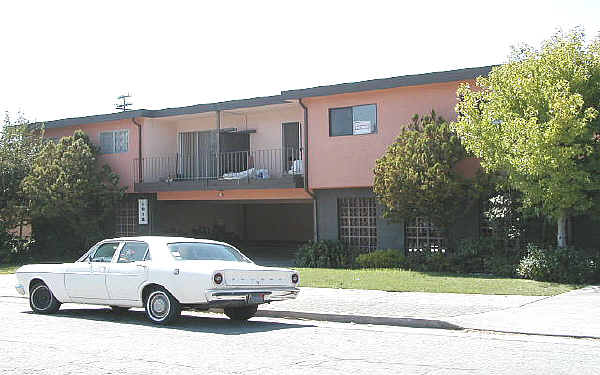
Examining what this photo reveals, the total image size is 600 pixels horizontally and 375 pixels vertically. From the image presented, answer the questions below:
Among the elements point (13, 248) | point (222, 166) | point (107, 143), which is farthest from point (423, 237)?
point (13, 248)

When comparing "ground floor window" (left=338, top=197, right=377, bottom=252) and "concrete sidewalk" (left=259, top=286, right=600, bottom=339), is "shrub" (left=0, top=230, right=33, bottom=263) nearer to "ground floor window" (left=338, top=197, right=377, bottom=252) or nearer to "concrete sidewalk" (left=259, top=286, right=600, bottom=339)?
"ground floor window" (left=338, top=197, right=377, bottom=252)

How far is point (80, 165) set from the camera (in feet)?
82.1

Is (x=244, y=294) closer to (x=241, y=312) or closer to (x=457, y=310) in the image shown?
(x=241, y=312)

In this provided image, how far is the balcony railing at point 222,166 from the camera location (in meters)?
23.3

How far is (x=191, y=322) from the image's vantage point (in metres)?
11.8

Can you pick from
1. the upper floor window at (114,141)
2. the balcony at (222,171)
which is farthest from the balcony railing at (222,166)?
the upper floor window at (114,141)

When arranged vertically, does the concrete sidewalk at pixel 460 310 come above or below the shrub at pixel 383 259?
below

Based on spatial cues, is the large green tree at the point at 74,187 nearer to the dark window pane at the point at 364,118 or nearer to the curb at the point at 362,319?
the dark window pane at the point at 364,118

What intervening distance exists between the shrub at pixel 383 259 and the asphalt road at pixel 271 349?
784 cm

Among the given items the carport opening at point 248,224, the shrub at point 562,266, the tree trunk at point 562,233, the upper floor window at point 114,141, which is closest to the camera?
the shrub at point 562,266

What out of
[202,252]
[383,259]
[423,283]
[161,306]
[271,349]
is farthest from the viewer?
[383,259]

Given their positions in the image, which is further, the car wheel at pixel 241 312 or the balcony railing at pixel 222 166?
the balcony railing at pixel 222 166

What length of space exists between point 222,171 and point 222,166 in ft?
0.59

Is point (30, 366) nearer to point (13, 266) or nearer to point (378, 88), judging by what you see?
point (378, 88)
